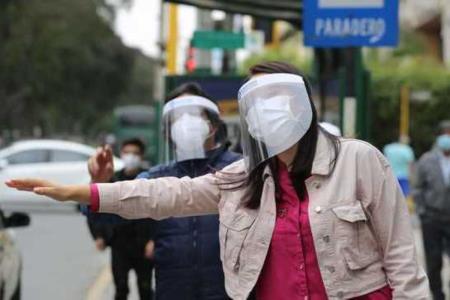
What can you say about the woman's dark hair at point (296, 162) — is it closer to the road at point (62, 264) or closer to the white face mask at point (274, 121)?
the white face mask at point (274, 121)

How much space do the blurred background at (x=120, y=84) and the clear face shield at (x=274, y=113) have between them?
107 cm

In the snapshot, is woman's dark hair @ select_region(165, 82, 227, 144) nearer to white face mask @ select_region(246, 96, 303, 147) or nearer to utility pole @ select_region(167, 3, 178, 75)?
white face mask @ select_region(246, 96, 303, 147)

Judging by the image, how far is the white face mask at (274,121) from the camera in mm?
3322

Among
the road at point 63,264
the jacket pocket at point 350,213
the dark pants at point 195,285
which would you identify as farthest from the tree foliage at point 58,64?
the jacket pocket at point 350,213

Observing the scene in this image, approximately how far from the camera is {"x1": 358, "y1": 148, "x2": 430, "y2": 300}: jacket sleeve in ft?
10.6

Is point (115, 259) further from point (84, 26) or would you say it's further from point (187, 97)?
point (84, 26)

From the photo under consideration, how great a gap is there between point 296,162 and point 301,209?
165 millimetres

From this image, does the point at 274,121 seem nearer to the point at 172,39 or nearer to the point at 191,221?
the point at 191,221

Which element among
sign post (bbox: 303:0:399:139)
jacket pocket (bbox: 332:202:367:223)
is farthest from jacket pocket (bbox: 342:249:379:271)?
sign post (bbox: 303:0:399:139)

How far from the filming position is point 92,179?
12.5 feet

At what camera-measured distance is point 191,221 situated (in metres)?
4.74

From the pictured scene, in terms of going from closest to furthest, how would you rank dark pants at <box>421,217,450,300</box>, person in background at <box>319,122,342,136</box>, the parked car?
person in background at <box>319,122,342,136</box> < the parked car < dark pants at <box>421,217,450,300</box>

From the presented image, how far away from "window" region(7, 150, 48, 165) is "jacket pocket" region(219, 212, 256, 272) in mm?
19183

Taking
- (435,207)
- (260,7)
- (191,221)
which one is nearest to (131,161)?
(191,221)
